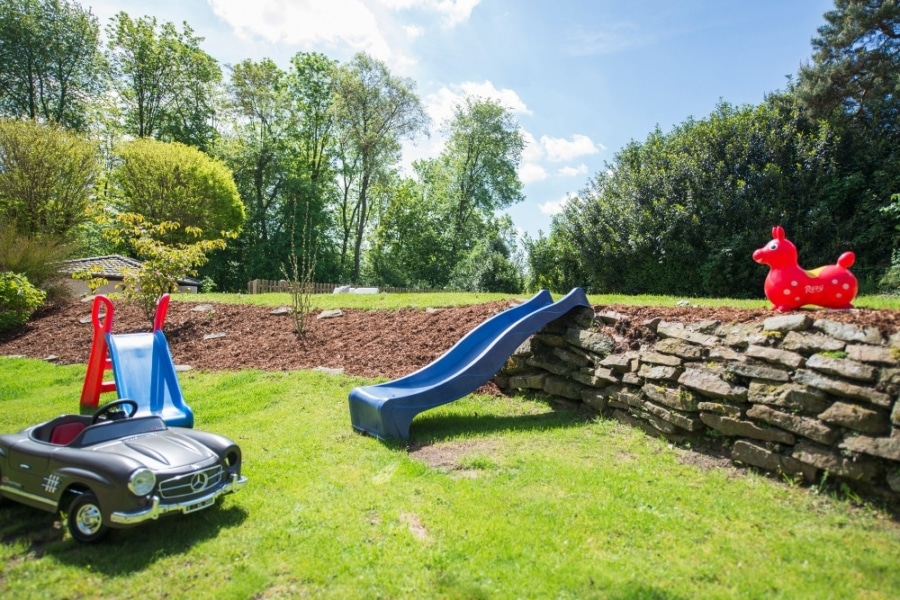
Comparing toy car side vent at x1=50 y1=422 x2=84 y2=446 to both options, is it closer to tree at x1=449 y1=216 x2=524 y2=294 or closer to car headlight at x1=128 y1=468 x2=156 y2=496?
car headlight at x1=128 y1=468 x2=156 y2=496

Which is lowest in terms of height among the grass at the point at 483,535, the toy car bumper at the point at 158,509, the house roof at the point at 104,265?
the grass at the point at 483,535

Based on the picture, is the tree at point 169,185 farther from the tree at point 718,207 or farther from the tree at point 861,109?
the tree at point 861,109

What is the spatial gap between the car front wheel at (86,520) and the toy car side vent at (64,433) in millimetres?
859

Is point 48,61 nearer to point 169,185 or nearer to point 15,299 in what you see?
point 169,185

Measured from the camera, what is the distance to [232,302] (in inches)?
512

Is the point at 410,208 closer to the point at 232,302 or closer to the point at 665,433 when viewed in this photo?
the point at 232,302

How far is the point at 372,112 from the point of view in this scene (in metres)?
31.6

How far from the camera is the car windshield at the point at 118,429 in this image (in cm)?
362

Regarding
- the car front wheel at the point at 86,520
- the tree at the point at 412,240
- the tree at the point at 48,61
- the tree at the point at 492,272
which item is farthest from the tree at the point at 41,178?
the car front wheel at the point at 86,520

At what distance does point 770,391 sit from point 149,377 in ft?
21.0

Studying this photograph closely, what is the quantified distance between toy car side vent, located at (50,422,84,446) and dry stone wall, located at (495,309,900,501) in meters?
4.89

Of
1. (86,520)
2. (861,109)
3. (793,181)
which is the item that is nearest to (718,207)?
(793,181)

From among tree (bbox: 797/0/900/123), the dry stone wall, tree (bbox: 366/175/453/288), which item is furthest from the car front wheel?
tree (bbox: 366/175/453/288)

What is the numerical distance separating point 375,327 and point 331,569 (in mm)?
6522
